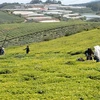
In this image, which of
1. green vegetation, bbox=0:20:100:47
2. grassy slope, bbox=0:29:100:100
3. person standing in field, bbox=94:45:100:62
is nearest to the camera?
grassy slope, bbox=0:29:100:100

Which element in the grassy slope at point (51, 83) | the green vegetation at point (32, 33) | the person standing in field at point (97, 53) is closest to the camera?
the grassy slope at point (51, 83)

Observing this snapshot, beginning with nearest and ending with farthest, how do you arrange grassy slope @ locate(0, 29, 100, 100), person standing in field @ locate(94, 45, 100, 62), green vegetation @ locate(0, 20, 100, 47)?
grassy slope @ locate(0, 29, 100, 100) → person standing in field @ locate(94, 45, 100, 62) → green vegetation @ locate(0, 20, 100, 47)

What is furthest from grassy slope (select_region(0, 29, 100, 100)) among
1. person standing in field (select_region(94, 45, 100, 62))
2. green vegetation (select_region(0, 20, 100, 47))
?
green vegetation (select_region(0, 20, 100, 47))

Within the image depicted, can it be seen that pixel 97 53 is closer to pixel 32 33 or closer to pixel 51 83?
pixel 51 83

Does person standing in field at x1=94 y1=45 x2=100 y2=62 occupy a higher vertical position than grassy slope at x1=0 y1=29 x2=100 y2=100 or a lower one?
higher

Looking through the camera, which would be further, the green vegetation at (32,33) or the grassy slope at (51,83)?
the green vegetation at (32,33)

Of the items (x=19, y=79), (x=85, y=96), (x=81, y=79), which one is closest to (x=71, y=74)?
(x=81, y=79)

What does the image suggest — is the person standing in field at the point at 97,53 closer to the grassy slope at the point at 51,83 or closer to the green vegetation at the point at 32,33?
the grassy slope at the point at 51,83

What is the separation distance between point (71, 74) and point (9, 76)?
4.79 metres

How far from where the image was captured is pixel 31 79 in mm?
24281

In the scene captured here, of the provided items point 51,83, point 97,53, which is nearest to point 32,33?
point 97,53

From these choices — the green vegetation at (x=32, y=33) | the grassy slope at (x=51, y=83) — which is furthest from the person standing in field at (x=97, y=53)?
the green vegetation at (x=32, y=33)

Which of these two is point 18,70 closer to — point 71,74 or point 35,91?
point 71,74

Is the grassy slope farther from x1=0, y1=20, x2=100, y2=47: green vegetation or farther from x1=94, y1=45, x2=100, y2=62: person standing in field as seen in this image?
x1=0, y1=20, x2=100, y2=47: green vegetation
